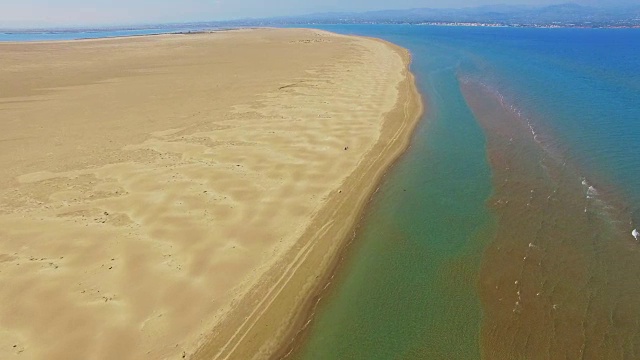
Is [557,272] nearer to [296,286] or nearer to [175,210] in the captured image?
[296,286]

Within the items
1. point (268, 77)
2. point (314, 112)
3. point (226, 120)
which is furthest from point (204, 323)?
point (268, 77)

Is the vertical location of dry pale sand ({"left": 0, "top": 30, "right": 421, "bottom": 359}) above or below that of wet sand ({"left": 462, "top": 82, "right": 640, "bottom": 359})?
above

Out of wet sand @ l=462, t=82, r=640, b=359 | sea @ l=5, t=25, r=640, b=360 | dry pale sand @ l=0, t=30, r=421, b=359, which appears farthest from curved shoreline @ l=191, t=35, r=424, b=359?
wet sand @ l=462, t=82, r=640, b=359

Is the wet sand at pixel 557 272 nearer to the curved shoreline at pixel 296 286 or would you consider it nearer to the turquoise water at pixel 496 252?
the turquoise water at pixel 496 252

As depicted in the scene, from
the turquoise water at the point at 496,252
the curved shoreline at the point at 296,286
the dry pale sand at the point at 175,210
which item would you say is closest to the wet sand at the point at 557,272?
the turquoise water at the point at 496,252

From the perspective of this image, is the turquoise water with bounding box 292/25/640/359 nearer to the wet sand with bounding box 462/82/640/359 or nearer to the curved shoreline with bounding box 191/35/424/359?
the wet sand with bounding box 462/82/640/359

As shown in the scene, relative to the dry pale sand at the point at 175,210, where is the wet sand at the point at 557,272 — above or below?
below

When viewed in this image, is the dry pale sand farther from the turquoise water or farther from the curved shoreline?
the turquoise water

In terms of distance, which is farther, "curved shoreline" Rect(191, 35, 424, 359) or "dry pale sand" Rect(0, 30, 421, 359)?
"dry pale sand" Rect(0, 30, 421, 359)
